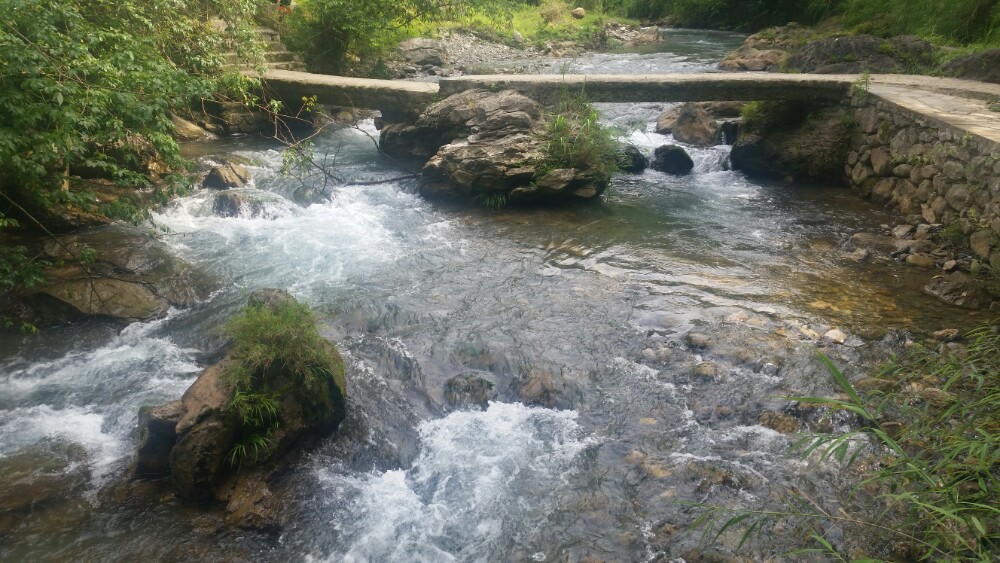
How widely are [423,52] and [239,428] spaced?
15.3 meters

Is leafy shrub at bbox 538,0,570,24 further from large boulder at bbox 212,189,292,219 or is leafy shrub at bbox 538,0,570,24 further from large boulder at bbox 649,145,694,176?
large boulder at bbox 212,189,292,219

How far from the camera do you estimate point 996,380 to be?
3377 mm

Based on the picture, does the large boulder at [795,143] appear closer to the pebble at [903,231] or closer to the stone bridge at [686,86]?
the stone bridge at [686,86]

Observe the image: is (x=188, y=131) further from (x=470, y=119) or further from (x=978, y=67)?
(x=978, y=67)

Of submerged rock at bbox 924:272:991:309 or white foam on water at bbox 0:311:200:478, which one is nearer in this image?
white foam on water at bbox 0:311:200:478

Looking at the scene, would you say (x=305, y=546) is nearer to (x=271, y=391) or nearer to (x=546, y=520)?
(x=271, y=391)

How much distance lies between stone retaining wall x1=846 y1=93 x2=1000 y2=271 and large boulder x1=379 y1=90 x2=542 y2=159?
4905mm

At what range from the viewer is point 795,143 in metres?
10.1

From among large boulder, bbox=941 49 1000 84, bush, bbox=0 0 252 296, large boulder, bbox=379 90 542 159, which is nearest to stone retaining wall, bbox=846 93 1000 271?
large boulder, bbox=941 49 1000 84

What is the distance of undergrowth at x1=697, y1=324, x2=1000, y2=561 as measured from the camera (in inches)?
103

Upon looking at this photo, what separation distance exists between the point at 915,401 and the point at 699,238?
3.78 metres

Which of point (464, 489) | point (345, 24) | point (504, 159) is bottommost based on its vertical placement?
point (464, 489)

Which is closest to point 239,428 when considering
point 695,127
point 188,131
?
point 188,131

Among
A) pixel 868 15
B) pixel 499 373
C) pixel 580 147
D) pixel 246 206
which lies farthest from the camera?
pixel 868 15
